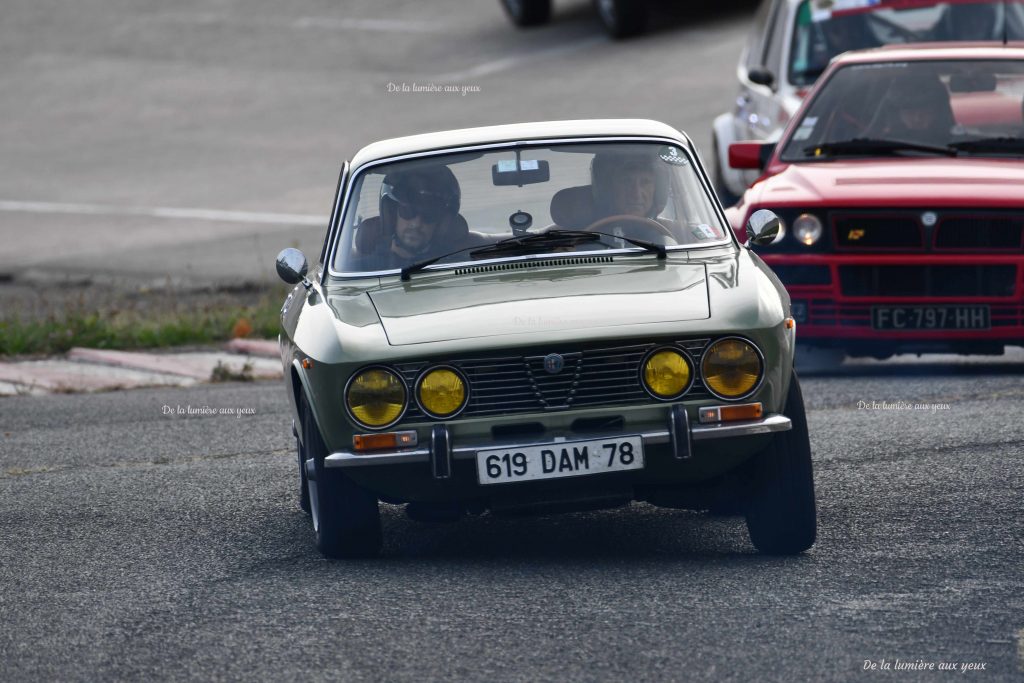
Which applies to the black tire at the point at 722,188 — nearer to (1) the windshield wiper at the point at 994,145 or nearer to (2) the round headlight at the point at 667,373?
(1) the windshield wiper at the point at 994,145

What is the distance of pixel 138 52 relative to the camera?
26312 mm

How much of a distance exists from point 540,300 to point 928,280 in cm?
385

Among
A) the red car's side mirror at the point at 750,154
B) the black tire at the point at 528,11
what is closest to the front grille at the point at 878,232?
the red car's side mirror at the point at 750,154

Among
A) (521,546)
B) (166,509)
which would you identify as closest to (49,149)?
(166,509)

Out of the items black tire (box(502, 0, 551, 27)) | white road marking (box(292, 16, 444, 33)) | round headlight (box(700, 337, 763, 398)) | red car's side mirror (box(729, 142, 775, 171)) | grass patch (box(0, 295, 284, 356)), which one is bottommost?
white road marking (box(292, 16, 444, 33))

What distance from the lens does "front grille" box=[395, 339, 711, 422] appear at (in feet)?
18.7

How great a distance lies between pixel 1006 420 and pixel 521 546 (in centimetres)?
283

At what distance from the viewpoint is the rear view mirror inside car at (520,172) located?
22.1 ft

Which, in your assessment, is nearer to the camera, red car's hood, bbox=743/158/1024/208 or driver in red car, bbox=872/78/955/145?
red car's hood, bbox=743/158/1024/208

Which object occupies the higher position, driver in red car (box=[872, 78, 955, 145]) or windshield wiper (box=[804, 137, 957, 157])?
driver in red car (box=[872, 78, 955, 145])

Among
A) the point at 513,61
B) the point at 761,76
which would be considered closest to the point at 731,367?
the point at 761,76

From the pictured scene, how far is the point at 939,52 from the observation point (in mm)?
10391

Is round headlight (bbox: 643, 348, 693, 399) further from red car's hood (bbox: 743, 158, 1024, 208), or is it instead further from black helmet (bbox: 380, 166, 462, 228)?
red car's hood (bbox: 743, 158, 1024, 208)

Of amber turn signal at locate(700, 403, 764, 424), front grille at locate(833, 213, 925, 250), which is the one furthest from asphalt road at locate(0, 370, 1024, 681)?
front grille at locate(833, 213, 925, 250)
